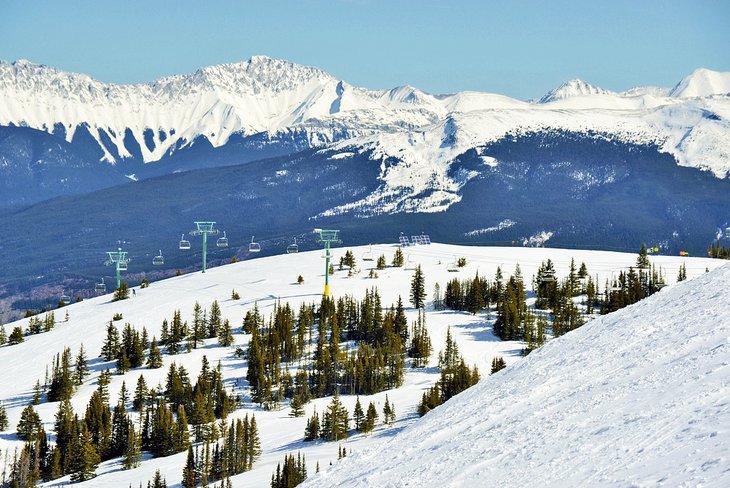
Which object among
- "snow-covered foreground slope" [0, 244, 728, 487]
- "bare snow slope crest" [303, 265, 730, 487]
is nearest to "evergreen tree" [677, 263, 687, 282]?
"snow-covered foreground slope" [0, 244, 728, 487]

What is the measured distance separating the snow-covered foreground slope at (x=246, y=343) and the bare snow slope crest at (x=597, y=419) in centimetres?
55

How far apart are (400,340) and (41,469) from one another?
174 feet

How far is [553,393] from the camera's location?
163 feet

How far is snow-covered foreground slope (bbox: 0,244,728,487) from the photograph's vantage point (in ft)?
291

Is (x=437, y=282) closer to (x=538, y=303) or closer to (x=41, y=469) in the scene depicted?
(x=538, y=303)

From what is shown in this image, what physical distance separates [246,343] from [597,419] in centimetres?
11479

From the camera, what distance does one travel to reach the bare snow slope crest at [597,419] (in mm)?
34375

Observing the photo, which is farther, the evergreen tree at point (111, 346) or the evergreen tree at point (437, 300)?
the evergreen tree at point (437, 300)

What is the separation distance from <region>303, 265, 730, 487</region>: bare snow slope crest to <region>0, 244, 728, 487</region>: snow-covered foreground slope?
547mm

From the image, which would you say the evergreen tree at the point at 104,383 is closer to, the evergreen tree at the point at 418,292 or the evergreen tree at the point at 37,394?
the evergreen tree at the point at 37,394

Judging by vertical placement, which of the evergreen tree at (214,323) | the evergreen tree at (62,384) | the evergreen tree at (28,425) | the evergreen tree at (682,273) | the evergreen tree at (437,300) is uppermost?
the evergreen tree at (682,273)

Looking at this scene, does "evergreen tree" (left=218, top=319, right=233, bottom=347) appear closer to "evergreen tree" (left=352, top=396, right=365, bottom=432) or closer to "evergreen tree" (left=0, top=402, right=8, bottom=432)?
"evergreen tree" (left=0, top=402, right=8, bottom=432)

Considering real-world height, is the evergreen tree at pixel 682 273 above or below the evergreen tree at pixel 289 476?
above

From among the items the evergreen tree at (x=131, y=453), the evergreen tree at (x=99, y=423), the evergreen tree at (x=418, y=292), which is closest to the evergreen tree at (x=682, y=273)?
the evergreen tree at (x=418, y=292)
